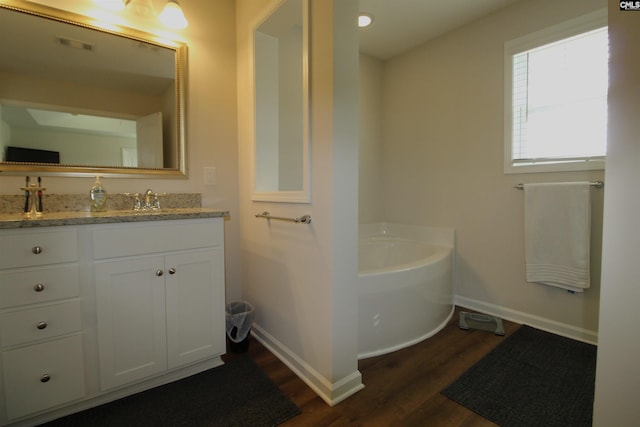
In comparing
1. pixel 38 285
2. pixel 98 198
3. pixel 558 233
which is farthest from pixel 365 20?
pixel 38 285

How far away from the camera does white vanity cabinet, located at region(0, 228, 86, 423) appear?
1.13m

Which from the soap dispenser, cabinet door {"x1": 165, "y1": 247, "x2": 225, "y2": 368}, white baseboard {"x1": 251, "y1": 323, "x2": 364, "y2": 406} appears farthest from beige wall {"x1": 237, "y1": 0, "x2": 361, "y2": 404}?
the soap dispenser

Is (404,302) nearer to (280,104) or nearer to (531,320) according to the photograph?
(531,320)

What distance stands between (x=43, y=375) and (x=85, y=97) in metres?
1.40

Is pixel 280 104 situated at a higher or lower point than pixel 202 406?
higher

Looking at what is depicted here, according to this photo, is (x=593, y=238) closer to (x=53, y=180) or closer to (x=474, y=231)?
(x=474, y=231)

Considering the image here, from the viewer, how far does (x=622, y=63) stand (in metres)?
0.68

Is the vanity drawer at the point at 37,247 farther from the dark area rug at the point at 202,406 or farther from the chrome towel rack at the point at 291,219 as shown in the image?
the chrome towel rack at the point at 291,219

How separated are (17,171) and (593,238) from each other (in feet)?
11.1

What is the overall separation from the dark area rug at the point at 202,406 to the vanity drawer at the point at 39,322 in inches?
16.3

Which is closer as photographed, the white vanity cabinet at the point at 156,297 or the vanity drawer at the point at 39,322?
the vanity drawer at the point at 39,322

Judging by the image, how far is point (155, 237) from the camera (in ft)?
4.67

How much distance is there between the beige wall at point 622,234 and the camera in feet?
2.19

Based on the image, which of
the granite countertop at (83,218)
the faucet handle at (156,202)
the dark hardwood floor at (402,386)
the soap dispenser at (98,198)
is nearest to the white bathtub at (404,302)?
the dark hardwood floor at (402,386)
